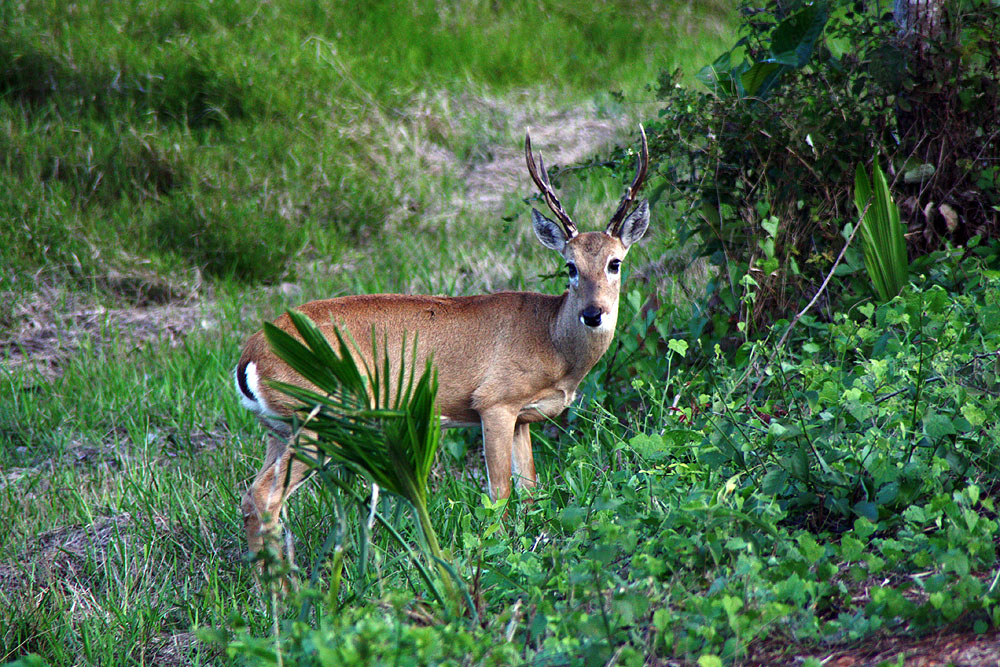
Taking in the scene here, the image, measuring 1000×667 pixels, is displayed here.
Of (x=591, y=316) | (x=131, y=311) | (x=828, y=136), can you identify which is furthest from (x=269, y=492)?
(x=131, y=311)

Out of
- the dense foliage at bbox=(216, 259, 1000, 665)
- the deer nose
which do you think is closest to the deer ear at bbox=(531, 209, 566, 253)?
the deer nose

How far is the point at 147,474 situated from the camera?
5238mm

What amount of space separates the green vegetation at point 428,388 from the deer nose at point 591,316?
410 mm

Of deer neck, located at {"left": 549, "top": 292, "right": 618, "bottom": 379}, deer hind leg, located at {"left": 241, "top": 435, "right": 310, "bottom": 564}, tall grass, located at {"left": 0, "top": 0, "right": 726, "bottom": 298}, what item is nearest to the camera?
deer hind leg, located at {"left": 241, "top": 435, "right": 310, "bottom": 564}

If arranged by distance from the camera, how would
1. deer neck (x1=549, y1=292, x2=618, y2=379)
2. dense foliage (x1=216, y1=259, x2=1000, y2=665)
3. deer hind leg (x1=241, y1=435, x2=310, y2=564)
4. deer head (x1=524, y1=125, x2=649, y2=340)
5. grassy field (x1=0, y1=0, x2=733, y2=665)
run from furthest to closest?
deer neck (x1=549, y1=292, x2=618, y2=379) < deer head (x1=524, y1=125, x2=649, y2=340) < grassy field (x1=0, y1=0, x2=733, y2=665) < deer hind leg (x1=241, y1=435, x2=310, y2=564) < dense foliage (x1=216, y1=259, x2=1000, y2=665)

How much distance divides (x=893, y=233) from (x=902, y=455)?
6.18ft

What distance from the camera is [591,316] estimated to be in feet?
15.4

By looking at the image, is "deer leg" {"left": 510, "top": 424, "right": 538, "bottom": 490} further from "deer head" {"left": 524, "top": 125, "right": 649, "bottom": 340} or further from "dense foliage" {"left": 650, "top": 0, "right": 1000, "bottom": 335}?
"dense foliage" {"left": 650, "top": 0, "right": 1000, "bottom": 335}

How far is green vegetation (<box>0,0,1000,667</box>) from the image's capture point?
8.98 feet

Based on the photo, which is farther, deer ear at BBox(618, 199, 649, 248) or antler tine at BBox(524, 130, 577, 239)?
deer ear at BBox(618, 199, 649, 248)

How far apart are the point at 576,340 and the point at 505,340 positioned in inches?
14.4

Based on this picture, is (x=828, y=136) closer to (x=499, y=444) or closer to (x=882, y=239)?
(x=882, y=239)

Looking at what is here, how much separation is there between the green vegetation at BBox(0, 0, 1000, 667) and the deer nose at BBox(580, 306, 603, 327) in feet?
1.34

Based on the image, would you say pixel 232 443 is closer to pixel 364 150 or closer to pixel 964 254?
pixel 964 254
